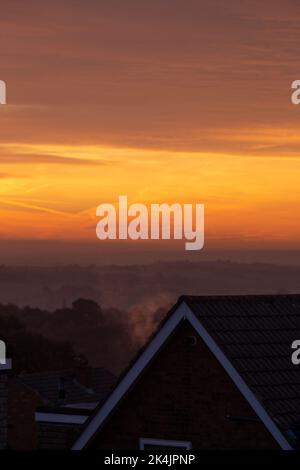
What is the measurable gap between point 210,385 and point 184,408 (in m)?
0.82

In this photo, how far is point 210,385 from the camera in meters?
26.6

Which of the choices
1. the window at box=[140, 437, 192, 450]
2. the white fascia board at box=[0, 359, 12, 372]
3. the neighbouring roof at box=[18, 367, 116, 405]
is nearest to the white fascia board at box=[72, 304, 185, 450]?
the window at box=[140, 437, 192, 450]

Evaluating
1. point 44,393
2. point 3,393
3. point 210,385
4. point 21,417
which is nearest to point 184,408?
point 210,385

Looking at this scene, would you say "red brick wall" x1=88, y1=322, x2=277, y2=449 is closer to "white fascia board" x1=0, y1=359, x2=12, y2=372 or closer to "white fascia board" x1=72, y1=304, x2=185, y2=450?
"white fascia board" x1=72, y1=304, x2=185, y2=450

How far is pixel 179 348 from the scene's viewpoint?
89.0 feet

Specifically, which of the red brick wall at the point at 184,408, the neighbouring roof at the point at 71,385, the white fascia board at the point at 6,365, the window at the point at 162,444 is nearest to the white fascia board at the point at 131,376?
the red brick wall at the point at 184,408

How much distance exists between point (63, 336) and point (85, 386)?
325ft

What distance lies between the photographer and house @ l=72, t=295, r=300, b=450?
25.9 m

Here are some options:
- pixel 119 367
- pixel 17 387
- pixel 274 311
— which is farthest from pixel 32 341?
pixel 274 311

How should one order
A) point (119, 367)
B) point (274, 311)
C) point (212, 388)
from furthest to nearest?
point (119, 367)
point (274, 311)
point (212, 388)

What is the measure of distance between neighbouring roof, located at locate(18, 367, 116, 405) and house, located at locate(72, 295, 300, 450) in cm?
3404

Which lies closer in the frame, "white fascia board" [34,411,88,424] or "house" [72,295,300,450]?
"house" [72,295,300,450]

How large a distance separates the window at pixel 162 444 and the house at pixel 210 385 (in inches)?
0.7
